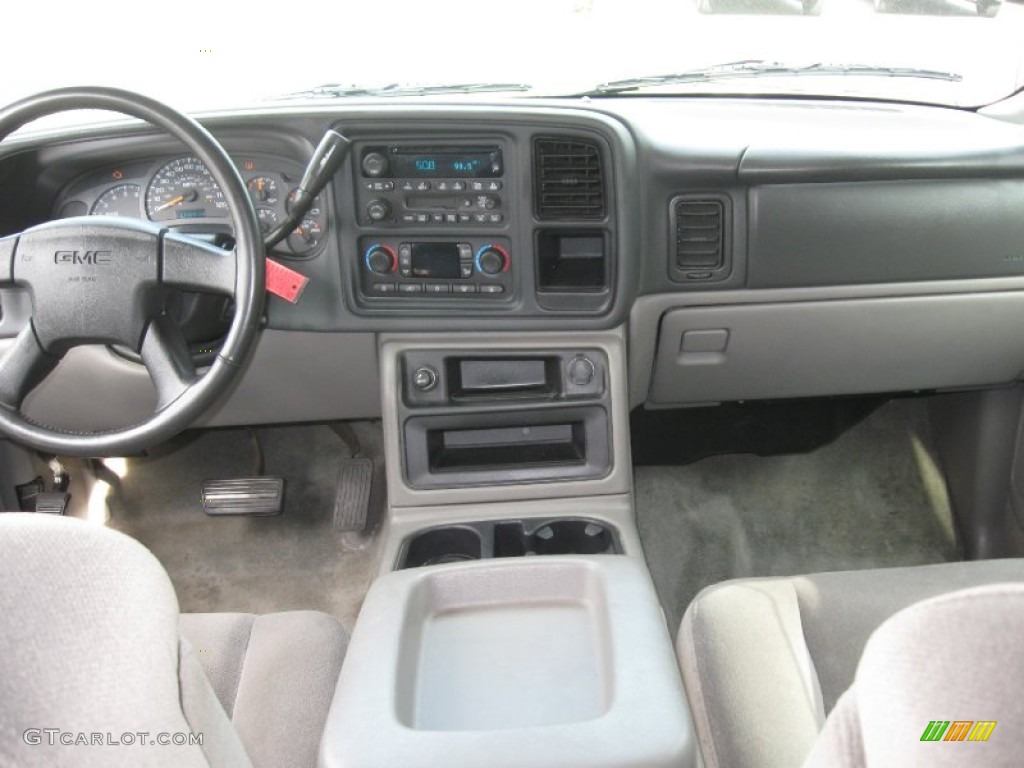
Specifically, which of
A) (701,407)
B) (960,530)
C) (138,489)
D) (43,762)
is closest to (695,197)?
(701,407)

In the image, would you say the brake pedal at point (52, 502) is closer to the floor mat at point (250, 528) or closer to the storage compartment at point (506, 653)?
the floor mat at point (250, 528)

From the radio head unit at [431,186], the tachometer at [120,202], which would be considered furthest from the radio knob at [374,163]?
the tachometer at [120,202]

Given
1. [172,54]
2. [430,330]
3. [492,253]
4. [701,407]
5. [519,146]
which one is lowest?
[701,407]

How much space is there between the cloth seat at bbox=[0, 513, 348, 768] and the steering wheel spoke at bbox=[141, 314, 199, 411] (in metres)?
0.81

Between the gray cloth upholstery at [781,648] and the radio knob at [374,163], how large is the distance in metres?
0.98

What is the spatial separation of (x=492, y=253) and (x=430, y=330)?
21cm

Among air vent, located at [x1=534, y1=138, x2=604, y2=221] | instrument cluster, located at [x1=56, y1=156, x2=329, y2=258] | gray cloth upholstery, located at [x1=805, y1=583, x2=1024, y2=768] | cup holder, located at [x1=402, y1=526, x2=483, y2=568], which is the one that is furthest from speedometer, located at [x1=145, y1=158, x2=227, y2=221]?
gray cloth upholstery, located at [x1=805, y1=583, x2=1024, y2=768]

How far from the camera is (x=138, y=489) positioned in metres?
2.58

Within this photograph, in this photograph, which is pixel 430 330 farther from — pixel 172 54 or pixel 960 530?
pixel 960 530

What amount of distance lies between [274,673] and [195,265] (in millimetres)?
654

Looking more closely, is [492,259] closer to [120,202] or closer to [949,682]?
[120,202]

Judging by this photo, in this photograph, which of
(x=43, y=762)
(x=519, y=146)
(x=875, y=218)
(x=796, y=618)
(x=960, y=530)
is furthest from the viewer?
(x=960, y=530)

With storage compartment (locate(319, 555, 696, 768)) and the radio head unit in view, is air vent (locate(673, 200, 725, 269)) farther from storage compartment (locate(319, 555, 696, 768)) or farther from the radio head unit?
storage compartment (locate(319, 555, 696, 768))

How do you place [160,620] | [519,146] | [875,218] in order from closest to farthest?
1. [160,620]
2. [519,146]
3. [875,218]
